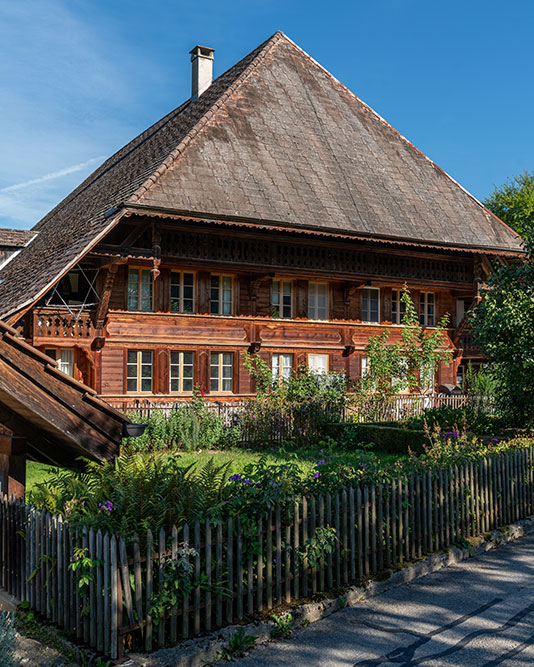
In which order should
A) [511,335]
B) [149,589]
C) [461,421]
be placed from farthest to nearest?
[461,421] → [511,335] → [149,589]

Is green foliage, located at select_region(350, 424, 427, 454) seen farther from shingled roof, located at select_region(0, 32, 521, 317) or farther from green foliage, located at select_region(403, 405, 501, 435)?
shingled roof, located at select_region(0, 32, 521, 317)

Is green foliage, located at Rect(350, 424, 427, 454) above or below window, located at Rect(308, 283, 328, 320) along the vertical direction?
below

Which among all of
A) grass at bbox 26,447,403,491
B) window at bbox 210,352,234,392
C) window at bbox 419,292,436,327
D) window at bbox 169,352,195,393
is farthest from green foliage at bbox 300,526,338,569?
window at bbox 419,292,436,327

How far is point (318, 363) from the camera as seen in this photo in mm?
24688

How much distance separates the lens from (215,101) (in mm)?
25438

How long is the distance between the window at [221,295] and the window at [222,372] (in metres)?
1.49

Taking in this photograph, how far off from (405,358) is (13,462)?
2030 centimetres

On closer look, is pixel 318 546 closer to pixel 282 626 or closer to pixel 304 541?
pixel 304 541

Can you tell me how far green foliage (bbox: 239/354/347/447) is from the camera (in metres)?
18.9

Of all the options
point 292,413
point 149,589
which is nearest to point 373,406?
point 292,413

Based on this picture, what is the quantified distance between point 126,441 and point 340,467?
864cm

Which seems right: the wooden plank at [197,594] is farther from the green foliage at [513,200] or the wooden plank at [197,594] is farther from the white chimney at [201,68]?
the green foliage at [513,200]

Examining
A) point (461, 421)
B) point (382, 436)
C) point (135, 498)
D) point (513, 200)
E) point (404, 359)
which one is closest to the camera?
point (135, 498)

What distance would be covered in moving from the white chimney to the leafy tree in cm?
1292
